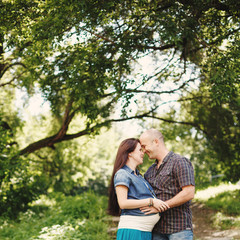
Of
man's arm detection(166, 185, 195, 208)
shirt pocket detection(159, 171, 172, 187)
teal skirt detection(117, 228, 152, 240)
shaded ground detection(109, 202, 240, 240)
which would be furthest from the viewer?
shaded ground detection(109, 202, 240, 240)

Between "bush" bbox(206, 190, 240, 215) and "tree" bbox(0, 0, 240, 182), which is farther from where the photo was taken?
"bush" bbox(206, 190, 240, 215)

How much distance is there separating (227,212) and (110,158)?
26.1 m

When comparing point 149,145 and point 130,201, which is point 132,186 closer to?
point 130,201

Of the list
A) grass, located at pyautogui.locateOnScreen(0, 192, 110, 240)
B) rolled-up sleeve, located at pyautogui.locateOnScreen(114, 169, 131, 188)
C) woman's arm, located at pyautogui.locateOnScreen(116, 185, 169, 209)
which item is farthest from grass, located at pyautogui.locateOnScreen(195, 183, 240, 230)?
rolled-up sleeve, located at pyautogui.locateOnScreen(114, 169, 131, 188)

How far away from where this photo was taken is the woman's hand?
2912mm

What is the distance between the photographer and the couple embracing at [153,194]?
291cm

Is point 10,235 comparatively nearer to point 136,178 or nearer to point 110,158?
point 136,178

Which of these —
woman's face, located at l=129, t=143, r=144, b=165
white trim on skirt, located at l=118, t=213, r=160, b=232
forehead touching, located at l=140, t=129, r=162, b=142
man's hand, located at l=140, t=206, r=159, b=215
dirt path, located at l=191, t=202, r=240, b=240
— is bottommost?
dirt path, located at l=191, t=202, r=240, b=240

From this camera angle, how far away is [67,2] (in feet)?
19.4

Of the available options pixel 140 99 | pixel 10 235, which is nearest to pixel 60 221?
pixel 10 235

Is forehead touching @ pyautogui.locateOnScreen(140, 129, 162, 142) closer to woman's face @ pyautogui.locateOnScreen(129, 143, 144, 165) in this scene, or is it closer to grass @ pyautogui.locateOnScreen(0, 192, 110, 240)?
woman's face @ pyautogui.locateOnScreen(129, 143, 144, 165)

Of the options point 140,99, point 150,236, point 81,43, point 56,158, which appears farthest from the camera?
point 56,158

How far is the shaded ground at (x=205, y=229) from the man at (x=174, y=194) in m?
4.33

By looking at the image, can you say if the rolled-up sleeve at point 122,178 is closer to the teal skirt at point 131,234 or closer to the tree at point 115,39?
the teal skirt at point 131,234
